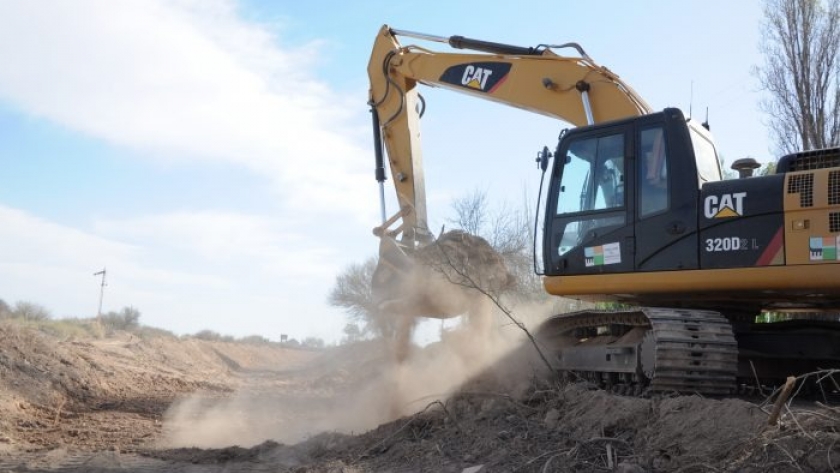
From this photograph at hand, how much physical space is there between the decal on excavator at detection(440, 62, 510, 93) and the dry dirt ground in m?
3.08

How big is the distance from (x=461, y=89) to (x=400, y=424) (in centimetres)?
435

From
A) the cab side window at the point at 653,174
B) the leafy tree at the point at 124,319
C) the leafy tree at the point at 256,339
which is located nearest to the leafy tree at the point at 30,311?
the leafy tree at the point at 124,319

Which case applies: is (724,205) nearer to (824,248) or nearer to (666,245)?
(666,245)

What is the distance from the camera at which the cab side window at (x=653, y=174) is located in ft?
24.5

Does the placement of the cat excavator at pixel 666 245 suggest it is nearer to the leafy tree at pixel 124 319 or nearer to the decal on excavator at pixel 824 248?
the decal on excavator at pixel 824 248

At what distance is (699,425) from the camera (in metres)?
5.40

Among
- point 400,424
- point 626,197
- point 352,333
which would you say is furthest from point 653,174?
point 352,333

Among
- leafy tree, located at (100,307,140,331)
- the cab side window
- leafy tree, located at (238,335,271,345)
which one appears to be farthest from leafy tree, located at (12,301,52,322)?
the cab side window

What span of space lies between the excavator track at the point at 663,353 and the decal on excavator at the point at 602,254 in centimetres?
50

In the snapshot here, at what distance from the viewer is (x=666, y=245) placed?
288 inches

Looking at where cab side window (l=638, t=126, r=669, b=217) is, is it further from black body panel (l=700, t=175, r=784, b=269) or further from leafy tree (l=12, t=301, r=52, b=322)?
leafy tree (l=12, t=301, r=52, b=322)

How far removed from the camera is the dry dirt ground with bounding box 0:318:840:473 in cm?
516

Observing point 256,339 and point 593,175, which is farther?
point 256,339

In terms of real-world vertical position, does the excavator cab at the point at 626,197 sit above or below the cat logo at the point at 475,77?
below
